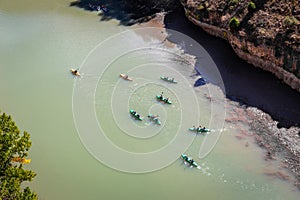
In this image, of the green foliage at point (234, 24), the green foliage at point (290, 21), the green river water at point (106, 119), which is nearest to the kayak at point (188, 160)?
the green river water at point (106, 119)

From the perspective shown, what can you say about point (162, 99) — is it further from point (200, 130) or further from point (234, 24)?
point (234, 24)

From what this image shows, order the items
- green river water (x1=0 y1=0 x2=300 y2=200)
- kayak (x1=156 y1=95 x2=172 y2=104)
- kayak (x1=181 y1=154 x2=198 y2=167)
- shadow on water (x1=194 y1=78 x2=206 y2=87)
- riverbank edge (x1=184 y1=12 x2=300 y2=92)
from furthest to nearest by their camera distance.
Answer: shadow on water (x1=194 y1=78 x2=206 y2=87), kayak (x1=156 y1=95 x2=172 y2=104), riverbank edge (x1=184 y1=12 x2=300 y2=92), kayak (x1=181 y1=154 x2=198 y2=167), green river water (x1=0 y1=0 x2=300 y2=200)

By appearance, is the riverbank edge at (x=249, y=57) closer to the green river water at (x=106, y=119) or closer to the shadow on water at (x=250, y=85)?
the shadow on water at (x=250, y=85)

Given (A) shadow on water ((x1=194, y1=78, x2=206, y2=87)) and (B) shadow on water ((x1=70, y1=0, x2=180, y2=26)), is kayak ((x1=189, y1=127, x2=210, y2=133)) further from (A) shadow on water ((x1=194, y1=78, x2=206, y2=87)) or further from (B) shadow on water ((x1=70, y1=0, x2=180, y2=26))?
(B) shadow on water ((x1=70, y1=0, x2=180, y2=26))

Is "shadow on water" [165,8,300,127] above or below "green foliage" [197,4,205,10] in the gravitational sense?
below

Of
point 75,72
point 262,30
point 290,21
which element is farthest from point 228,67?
point 75,72

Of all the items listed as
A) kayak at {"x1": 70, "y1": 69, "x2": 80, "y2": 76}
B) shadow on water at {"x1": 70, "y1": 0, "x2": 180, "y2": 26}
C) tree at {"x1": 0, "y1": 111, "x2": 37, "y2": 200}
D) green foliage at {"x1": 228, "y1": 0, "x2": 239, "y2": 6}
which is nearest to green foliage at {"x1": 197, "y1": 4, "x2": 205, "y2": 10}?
green foliage at {"x1": 228, "y1": 0, "x2": 239, "y2": 6}
